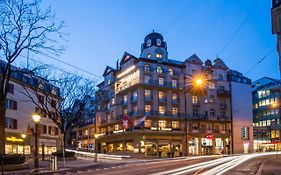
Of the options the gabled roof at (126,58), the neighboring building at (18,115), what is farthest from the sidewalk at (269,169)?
the gabled roof at (126,58)

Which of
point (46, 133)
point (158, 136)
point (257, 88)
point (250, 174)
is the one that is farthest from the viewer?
point (257, 88)

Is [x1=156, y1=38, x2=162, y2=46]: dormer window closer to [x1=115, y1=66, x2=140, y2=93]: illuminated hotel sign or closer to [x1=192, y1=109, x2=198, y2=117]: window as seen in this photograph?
[x1=115, y1=66, x2=140, y2=93]: illuminated hotel sign

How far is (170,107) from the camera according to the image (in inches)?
3127

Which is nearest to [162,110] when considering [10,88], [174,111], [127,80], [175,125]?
[174,111]

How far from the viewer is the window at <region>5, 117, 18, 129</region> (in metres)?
56.8

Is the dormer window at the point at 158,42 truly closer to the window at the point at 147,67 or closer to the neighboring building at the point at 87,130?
the window at the point at 147,67

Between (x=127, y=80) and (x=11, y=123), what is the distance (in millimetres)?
30650

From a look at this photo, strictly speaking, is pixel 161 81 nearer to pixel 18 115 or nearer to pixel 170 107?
pixel 170 107

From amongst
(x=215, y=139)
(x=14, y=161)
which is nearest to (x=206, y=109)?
(x=215, y=139)

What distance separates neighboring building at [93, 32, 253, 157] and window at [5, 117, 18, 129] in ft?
66.9

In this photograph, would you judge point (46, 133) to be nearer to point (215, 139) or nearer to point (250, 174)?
point (215, 139)

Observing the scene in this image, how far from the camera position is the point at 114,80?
298ft

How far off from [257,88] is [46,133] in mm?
70415

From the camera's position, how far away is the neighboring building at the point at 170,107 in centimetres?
7644
